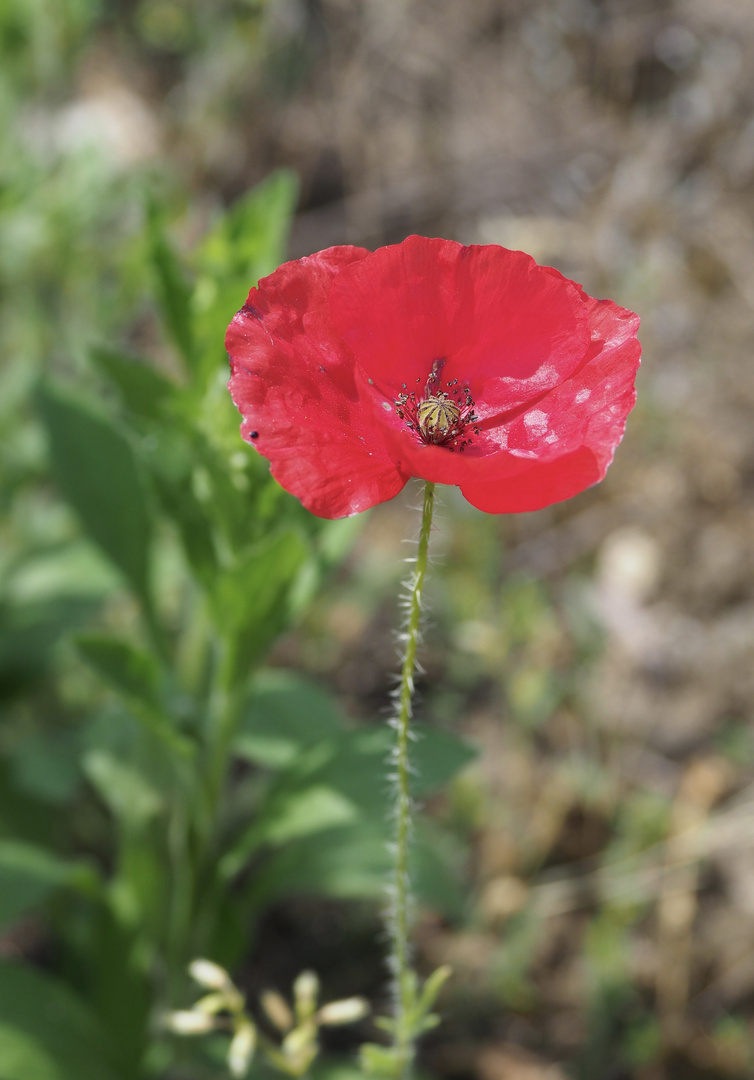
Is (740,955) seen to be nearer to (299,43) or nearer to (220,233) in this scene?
(220,233)

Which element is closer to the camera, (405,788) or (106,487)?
(405,788)

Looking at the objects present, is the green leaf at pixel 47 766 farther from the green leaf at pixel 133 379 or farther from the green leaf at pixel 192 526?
the green leaf at pixel 133 379

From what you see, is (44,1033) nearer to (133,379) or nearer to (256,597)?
(256,597)

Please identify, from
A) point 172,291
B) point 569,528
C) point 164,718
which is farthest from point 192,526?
point 569,528

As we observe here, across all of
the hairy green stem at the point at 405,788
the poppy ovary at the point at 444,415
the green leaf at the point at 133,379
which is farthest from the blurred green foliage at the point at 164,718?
the hairy green stem at the point at 405,788

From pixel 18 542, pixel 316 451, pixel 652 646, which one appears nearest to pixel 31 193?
pixel 18 542

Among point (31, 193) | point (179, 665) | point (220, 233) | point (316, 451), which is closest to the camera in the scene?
point (316, 451)
